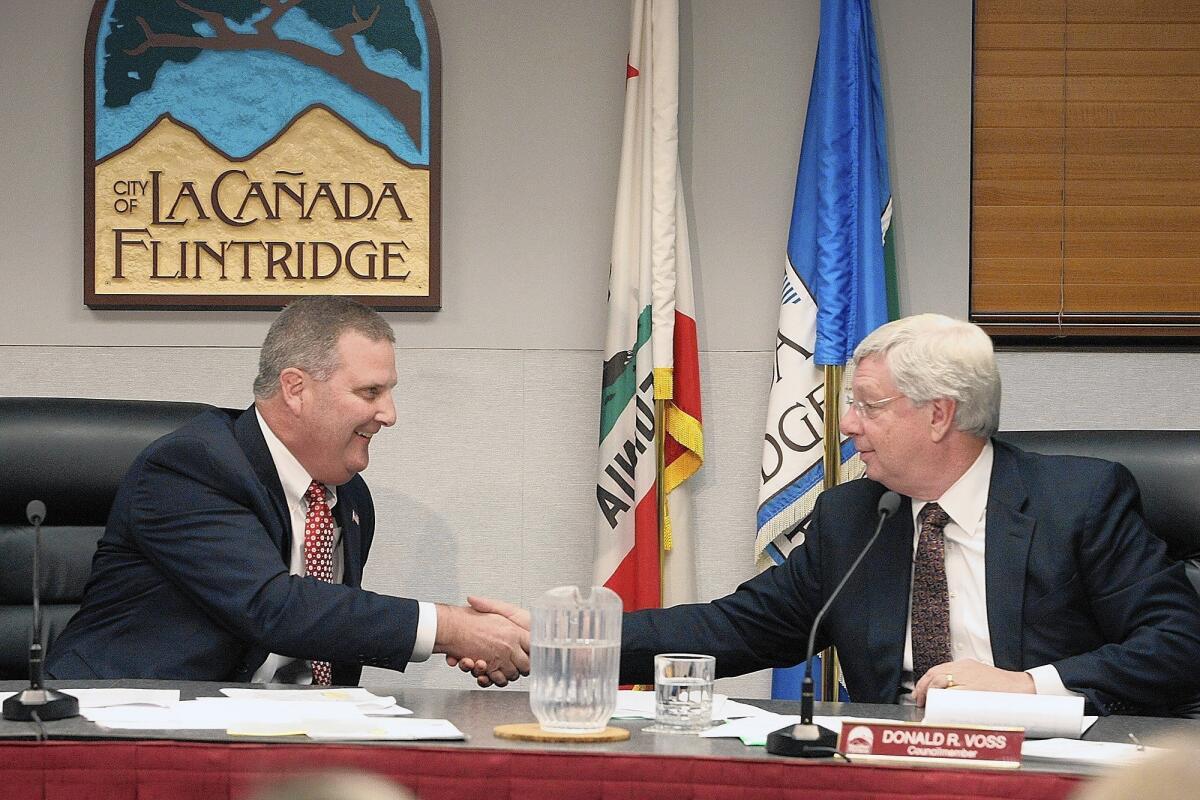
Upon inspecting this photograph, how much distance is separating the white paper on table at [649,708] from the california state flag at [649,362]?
1342 mm

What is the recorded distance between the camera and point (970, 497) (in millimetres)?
2527

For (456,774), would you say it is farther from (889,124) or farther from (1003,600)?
(889,124)

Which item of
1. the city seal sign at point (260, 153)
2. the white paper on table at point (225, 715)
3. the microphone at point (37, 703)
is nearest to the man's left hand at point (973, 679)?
the white paper on table at point (225, 715)

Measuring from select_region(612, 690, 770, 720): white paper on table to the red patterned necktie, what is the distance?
746 millimetres

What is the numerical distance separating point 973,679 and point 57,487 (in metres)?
1.76

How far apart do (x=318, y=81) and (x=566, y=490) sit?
1.28 meters

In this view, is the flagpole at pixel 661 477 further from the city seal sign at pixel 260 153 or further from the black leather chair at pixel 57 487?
the black leather chair at pixel 57 487

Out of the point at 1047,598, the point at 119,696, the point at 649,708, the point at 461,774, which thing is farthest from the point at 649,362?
the point at 461,774

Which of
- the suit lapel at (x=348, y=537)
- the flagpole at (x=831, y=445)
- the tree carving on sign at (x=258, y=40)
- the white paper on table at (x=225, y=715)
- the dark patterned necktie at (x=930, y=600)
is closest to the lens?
the white paper on table at (x=225, y=715)

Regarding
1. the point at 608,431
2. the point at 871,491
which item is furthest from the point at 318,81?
the point at 871,491

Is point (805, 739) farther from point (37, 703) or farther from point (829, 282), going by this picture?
point (829, 282)

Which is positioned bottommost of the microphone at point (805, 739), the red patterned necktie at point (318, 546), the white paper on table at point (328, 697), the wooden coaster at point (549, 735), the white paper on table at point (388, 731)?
the white paper on table at point (328, 697)

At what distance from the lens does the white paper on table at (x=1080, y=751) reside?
5.56ft

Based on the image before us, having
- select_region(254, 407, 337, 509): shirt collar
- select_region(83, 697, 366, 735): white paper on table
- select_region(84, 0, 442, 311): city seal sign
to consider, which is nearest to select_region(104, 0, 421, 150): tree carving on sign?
select_region(84, 0, 442, 311): city seal sign
